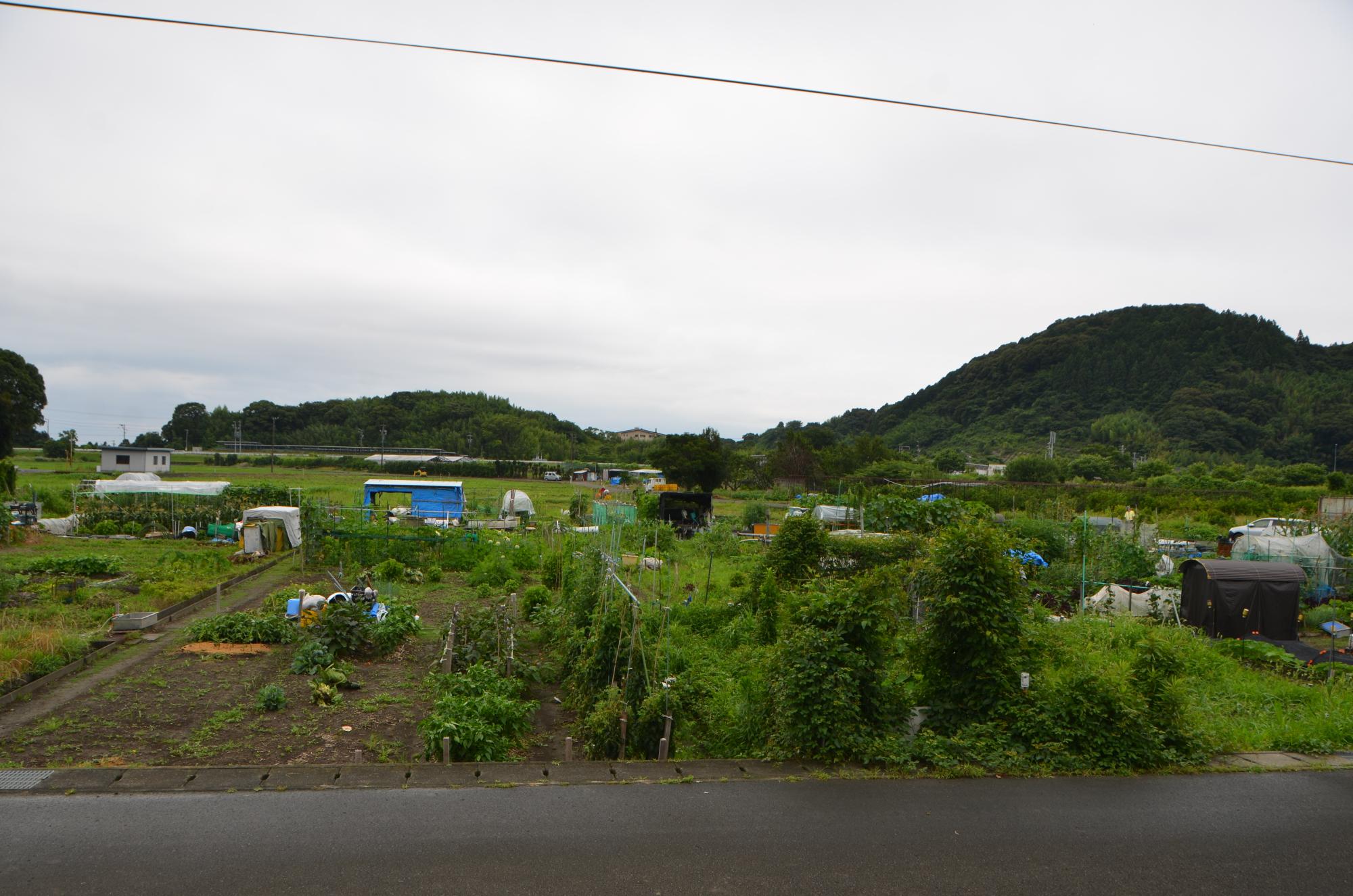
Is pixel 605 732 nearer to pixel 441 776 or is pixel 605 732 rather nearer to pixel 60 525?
pixel 441 776

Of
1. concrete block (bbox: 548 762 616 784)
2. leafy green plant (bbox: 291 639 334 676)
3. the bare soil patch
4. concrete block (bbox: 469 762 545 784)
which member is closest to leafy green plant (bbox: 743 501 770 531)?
the bare soil patch

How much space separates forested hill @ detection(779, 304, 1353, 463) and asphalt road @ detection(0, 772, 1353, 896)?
86.3m

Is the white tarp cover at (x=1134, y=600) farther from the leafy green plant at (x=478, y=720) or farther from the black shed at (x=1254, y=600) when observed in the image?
the leafy green plant at (x=478, y=720)

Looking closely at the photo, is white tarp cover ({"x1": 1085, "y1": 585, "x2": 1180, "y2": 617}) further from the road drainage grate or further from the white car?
the road drainage grate

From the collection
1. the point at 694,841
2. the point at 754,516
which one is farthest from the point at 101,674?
the point at 754,516

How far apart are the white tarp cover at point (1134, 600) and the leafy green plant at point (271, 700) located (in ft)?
39.9

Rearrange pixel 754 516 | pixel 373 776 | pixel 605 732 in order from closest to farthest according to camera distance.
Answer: pixel 373 776 < pixel 605 732 < pixel 754 516

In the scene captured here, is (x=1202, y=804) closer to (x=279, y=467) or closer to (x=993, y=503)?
(x=993, y=503)

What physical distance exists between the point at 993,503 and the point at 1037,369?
90.2m

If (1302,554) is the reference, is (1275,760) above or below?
below

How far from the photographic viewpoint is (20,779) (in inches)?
195

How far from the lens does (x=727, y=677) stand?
27.4ft

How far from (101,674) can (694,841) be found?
8.17 m

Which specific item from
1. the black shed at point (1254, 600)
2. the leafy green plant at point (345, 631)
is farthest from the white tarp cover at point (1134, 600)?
the leafy green plant at point (345, 631)
